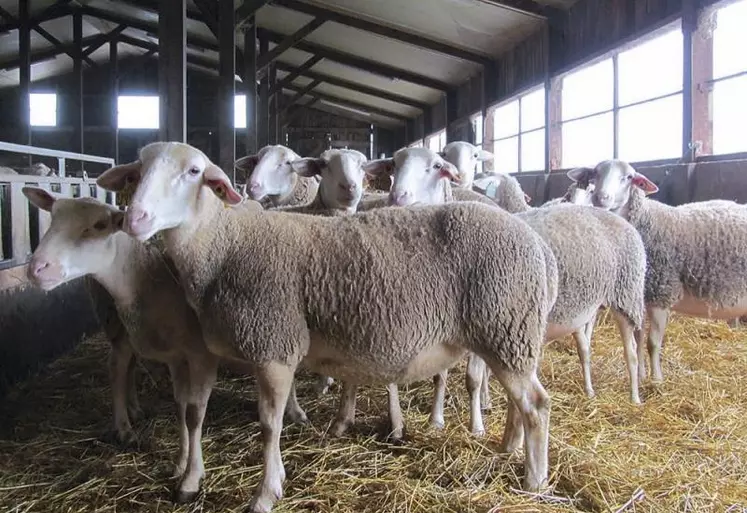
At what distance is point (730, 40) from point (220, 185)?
6.05 meters

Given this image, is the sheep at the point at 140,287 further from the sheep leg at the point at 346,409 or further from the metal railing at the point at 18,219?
the metal railing at the point at 18,219

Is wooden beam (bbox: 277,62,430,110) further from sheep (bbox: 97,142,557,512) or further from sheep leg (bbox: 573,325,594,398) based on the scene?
sheep (bbox: 97,142,557,512)

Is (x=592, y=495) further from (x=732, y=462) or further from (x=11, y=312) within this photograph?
(x=11, y=312)

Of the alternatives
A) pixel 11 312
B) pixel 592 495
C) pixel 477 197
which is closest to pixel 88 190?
pixel 11 312

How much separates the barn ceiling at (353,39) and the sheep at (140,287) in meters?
7.21

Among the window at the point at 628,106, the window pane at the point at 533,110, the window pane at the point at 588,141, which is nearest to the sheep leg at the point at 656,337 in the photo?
the window at the point at 628,106

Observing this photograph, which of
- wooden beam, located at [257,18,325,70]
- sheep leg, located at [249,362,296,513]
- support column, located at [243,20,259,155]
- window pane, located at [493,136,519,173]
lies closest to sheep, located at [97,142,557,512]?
sheep leg, located at [249,362,296,513]

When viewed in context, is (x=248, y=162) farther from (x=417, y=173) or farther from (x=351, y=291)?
(x=351, y=291)

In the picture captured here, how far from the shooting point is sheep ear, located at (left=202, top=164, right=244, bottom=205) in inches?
110

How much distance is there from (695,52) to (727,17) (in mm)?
435

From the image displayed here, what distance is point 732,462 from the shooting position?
3.38 metres

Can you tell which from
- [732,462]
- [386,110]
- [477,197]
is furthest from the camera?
[386,110]

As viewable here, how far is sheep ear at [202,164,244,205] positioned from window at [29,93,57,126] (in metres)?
25.1

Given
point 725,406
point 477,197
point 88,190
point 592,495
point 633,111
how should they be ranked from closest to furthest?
point 592,495 → point 725,406 → point 477,197 → point 88,190 → point 633,111
